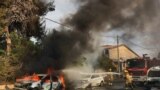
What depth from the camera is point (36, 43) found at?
48156 mm

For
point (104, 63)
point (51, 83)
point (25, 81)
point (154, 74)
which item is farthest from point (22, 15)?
point (104, 63)

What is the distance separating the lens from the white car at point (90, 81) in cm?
3612

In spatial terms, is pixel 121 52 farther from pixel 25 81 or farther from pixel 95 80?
pixel 25 81

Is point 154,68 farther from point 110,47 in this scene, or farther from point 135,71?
point 110,47

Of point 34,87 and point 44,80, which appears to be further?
point 34,87

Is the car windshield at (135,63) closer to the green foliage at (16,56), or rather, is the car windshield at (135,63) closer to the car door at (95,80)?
the car door at (95,80)

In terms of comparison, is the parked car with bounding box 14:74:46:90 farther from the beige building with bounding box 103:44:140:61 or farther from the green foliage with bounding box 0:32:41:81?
the beige building with bounding box 103:44:140:61

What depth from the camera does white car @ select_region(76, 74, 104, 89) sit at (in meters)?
36.1

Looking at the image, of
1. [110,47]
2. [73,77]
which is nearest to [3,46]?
[73,77]

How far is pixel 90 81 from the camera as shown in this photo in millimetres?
40688

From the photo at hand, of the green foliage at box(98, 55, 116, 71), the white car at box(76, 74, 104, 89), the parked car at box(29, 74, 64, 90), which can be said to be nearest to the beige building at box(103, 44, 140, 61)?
the green foliage at box(98, 55, 116, 71)

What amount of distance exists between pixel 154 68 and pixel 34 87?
44.6 ft

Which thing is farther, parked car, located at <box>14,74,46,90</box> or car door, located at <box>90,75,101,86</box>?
car door, located at <box>90,75,101,86</box>

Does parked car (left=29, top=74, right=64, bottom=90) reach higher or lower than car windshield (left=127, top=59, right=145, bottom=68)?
lower
